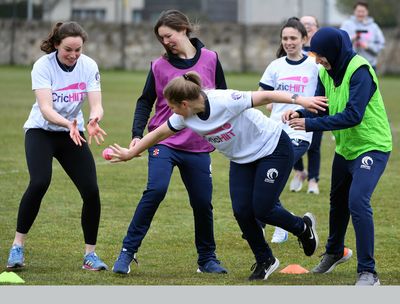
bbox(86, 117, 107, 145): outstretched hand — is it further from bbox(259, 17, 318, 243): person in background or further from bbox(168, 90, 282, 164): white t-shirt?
bbox(259, 17, 318, 243): person in background

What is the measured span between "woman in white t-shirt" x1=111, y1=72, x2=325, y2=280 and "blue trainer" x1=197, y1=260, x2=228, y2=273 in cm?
36

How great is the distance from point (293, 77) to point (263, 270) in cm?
273

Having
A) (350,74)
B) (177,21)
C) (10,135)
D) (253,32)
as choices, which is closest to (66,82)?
(177,21)

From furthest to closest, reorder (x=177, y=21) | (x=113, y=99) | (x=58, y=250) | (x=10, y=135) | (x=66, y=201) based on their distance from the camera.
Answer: (x=113, y=99), (x=10, y=135), (x=66, y=201), (x=58, y=250), (x=177, y=21)

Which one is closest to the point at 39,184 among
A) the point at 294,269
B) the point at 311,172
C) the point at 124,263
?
the point at 124,263

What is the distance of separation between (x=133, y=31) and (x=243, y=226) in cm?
3807

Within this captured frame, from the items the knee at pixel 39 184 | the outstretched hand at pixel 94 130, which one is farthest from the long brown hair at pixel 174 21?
the knee at pixel 39 184

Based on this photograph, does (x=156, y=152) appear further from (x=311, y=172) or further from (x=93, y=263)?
(x=311, y=172)

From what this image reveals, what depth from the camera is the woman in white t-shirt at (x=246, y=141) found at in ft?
23.1

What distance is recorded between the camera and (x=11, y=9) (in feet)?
155

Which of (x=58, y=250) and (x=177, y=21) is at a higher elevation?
(x=177, y=21)

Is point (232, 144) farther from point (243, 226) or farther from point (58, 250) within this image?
point (58, 250)

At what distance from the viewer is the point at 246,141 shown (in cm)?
726

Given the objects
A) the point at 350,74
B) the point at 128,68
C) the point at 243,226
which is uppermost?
the point at 350,74
